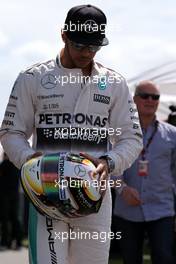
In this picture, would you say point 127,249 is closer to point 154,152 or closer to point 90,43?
point 154,152

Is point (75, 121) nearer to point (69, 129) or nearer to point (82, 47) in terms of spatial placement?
point (69, 129)

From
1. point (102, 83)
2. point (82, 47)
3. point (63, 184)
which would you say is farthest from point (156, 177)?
point (63, 184)

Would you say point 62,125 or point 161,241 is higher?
point 62,125

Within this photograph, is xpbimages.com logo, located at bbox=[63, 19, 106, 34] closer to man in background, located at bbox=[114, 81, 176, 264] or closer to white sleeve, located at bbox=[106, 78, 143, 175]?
white sleeve, located at bbox=[106, 78, 143, 175]

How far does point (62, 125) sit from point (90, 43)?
1.60ft

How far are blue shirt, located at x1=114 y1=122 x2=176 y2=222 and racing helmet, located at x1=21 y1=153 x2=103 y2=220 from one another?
2.49 metres

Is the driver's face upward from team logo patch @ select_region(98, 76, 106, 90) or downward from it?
upward

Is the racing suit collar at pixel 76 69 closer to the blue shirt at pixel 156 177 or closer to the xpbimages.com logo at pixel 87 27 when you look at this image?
the xpbimages.com logo at pixel 87 27

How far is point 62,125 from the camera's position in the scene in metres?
5.20

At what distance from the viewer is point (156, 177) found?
755 cm

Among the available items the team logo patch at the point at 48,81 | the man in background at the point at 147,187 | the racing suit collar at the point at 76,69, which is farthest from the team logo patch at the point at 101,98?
the man in background at the point at 147,187

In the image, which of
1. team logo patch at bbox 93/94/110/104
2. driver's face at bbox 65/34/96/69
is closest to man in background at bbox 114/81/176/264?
team logo patch at bbox 93/94/110/104

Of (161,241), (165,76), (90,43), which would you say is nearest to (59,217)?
(90,43)

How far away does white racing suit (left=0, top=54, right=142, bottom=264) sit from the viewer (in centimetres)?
511
